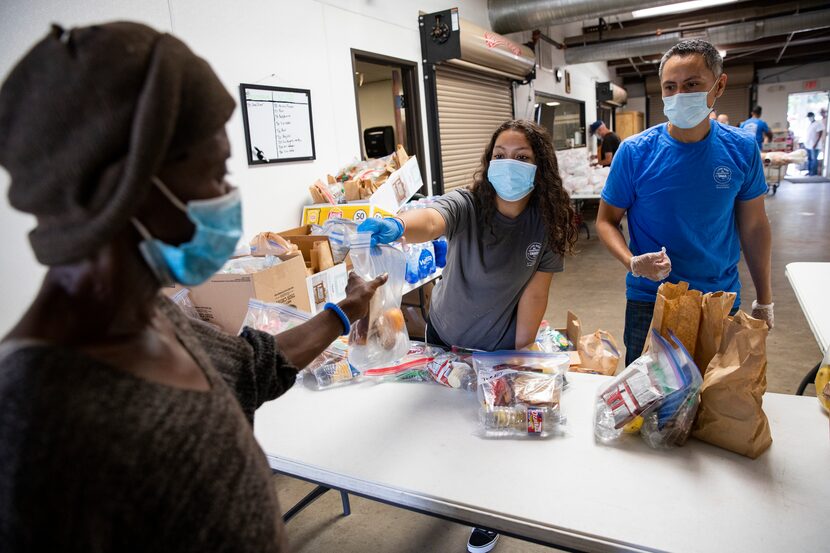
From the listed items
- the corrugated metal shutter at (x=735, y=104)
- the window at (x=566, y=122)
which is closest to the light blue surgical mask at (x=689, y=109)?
the window at (x=566, y=122)

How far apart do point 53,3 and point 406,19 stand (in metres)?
3.01

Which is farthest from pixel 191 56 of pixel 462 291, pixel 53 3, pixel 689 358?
pixel 53 3

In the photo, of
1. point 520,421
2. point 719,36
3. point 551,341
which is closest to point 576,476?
point 520,421

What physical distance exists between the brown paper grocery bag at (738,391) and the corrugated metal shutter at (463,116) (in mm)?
3873

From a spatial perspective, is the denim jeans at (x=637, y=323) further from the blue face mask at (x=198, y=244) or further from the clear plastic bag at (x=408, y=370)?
the blue face mask at (x=198, y=244)

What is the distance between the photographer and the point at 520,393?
1437 mm

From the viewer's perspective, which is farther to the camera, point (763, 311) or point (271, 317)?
point (763, 311)

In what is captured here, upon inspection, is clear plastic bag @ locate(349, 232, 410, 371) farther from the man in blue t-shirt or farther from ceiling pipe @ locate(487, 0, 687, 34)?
ceiling pipe @ locate(487, 0, 687, 34)

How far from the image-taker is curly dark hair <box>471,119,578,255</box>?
5.93 ft

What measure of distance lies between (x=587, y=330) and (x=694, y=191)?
8.10 feet

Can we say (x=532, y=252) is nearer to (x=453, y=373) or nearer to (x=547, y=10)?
(x=453, y=373)

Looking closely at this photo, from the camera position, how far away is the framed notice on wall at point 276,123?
2.95 metres

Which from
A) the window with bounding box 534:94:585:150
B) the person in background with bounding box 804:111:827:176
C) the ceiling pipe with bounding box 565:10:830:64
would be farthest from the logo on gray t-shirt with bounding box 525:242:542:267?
A: the person in background with bounding box 804:111:827:176

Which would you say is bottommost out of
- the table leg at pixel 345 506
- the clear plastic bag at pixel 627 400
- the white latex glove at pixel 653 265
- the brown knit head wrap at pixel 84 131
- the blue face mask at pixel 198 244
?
the table leg at pixel 345 506
